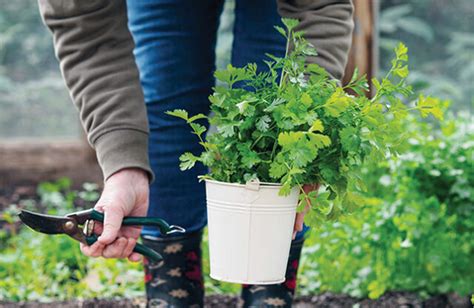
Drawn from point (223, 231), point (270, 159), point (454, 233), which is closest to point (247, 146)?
point (270, 159)

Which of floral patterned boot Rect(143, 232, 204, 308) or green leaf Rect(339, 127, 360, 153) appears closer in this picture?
green leaf Rect(339, 127, 360, 153)

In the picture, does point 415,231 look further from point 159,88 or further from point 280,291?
point 159,88

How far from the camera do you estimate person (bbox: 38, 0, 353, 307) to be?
65.9 inches

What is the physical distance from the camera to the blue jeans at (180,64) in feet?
6.01

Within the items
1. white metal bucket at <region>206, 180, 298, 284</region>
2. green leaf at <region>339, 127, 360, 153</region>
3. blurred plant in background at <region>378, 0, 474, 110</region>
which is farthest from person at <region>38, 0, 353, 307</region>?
Answer: blurred plant in background at <region>378, 0, 474, 110</region>

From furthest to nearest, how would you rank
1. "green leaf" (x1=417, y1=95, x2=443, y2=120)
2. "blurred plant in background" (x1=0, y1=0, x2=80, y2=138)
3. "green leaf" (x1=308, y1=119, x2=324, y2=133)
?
"blurred plant in background" (x1=0, y1=0, x2=80, y2=138)
"green leaf" (x1=417, y1=95, x2=443, y2=120)
"green leaf" (x1=308, y1=119, x2=324, y2=133)

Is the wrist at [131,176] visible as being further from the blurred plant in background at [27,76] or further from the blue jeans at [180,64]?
the blurred plant in background at [27,76]

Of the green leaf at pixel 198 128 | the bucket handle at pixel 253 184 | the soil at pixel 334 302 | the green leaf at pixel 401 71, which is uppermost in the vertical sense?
the green leaf at pixel 401 71

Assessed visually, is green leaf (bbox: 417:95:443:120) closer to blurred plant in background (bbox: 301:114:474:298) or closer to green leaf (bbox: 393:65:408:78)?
green leaf (bbox: 393:65:408:78)

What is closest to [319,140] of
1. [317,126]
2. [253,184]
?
[317,126]

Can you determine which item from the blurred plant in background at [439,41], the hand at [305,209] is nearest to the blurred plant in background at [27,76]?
the blurred plant in background at [439,41]

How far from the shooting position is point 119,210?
1576mm

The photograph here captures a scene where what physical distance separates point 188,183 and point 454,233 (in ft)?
3.02

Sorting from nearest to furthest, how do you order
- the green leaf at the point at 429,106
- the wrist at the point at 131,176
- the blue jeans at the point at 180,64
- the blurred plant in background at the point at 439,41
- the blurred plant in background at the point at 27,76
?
the green leaf at the point at 429,106, the wrist at the point at 131,176, the blue jeans at the point at 180,64, the blurred plant in background at the point at 439,41, the blurred plant in background at the point at 27,76
